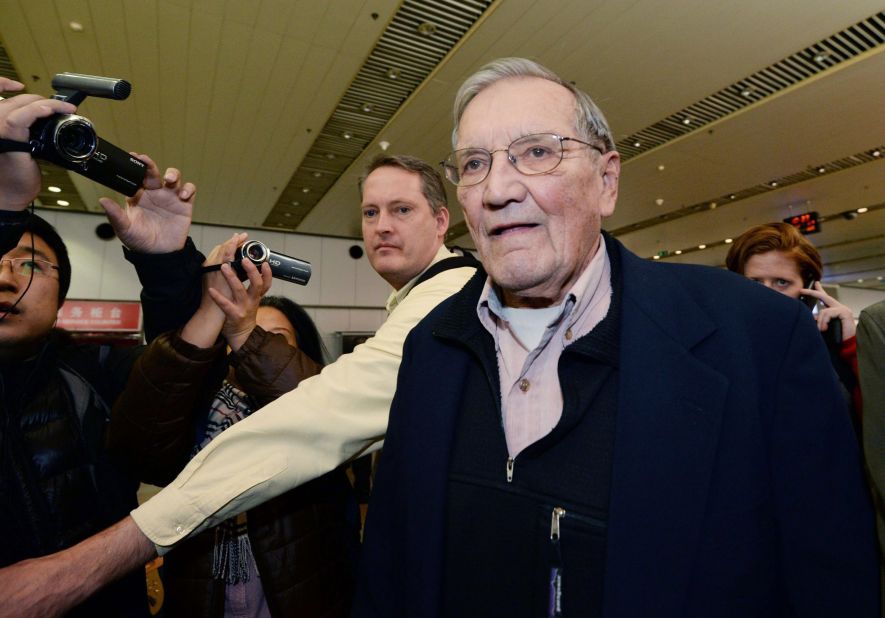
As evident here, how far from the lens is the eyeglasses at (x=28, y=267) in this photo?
1.25m

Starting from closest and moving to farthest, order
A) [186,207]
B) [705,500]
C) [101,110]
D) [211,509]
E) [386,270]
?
[705,500], [211,509], [186,207], [386,270], [101,110]

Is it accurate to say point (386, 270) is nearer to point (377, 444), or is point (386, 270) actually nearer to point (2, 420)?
point (377, 444)

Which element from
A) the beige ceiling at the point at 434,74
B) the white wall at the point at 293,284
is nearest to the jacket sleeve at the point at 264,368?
the beige ceiling at the point at 434,74

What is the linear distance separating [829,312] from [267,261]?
221 cm

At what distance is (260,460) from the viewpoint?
3.39 feet

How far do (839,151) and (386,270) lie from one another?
24.0ft

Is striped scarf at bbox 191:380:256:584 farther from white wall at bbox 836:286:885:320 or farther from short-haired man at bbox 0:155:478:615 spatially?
white wall at bbox 836:286:885:320

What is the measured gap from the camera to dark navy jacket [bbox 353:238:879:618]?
2.48 ft

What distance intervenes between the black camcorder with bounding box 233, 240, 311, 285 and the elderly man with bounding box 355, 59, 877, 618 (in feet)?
1.49

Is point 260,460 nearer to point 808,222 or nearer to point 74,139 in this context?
point 74,139

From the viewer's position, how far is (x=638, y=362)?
0.85m

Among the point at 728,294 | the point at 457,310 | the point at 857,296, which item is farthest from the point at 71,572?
the point at 857,296

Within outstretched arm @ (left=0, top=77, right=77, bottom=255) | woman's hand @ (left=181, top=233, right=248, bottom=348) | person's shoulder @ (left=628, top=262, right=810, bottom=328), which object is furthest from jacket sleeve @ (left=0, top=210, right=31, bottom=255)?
person's shoulder @ (left=628, top=262, right=810, bottom=328)

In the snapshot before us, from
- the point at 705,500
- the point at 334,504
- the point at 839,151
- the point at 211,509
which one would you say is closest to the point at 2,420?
the point at 211,509
